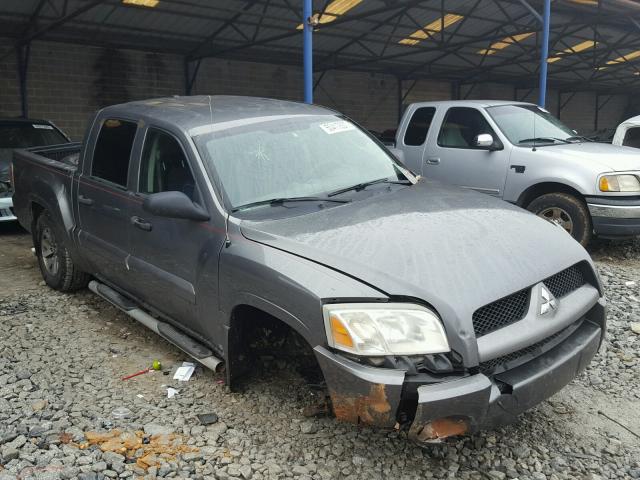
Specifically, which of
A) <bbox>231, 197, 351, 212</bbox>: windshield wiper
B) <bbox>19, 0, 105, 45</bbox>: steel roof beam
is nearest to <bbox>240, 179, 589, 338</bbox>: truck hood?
<bbox>231, 197, 351, 212</bbox>: windshield wiper

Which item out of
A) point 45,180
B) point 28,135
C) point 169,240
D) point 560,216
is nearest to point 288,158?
point 169,240

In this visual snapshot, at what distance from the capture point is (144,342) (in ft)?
13.1

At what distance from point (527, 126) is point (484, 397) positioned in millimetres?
5405

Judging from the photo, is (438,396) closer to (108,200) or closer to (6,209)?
(108,200)

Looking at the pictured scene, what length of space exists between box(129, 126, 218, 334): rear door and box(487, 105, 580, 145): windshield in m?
4.53

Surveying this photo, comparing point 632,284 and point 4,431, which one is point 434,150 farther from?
point 4,431

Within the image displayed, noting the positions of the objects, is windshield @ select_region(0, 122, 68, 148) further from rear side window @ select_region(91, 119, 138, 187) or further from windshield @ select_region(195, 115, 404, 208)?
windshield @ select_region(195, 115, 404, 208)

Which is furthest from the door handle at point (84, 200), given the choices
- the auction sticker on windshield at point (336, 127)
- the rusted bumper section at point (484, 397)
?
the rusted bumper section at point (484, 397)

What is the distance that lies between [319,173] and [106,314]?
241 centimetres

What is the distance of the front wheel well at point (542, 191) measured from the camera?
6.01 meters

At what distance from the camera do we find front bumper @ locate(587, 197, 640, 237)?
5659 mm

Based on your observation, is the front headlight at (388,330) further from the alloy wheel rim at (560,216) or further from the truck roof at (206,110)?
the alloy wheel rim at (560,216)

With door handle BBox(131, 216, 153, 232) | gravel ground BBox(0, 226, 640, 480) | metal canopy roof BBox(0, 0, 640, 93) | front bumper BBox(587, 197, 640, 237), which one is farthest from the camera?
metal canopy roof BBox(0, 0, 640, 93)

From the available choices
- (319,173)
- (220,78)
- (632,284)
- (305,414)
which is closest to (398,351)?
(305,414)
